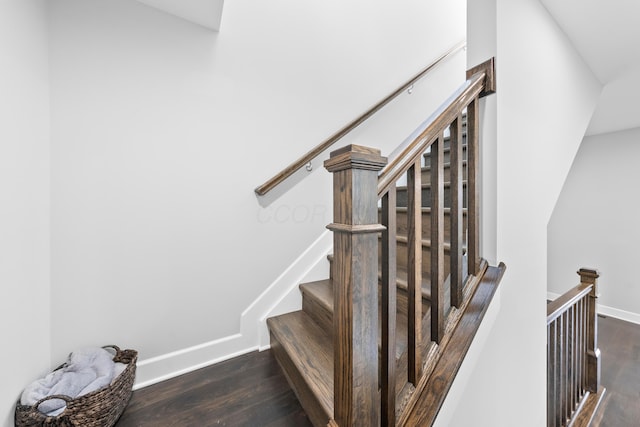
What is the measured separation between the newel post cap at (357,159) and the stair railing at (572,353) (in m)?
1.52

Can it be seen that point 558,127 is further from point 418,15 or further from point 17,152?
point 17,152

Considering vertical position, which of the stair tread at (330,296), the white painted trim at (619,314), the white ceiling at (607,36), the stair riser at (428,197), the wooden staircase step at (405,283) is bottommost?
the white painted trim at (619,314)

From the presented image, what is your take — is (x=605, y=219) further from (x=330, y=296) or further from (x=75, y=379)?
(x=75, y=379)

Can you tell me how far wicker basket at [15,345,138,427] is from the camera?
873 mm

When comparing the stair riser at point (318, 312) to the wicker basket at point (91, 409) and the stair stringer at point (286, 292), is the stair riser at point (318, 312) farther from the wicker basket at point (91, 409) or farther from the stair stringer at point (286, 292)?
the wicker basket at point (91, 409)

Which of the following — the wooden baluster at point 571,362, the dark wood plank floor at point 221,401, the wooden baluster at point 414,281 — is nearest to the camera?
the wooden baluster at point 414,281

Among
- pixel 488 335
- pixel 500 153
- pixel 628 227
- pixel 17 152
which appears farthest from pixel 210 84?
pixel 628 227

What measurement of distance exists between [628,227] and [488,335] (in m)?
3.59

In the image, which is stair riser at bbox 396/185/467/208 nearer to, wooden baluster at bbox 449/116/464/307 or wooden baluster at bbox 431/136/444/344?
wooden baluster at bbox 449/116/464/307

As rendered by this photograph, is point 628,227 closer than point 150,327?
No

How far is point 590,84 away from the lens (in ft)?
5.40

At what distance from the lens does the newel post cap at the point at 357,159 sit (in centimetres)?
62

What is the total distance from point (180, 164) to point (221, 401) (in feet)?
3.79

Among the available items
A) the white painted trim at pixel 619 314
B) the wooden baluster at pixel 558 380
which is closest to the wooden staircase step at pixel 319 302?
the wooden baluster at pixel 558 380
